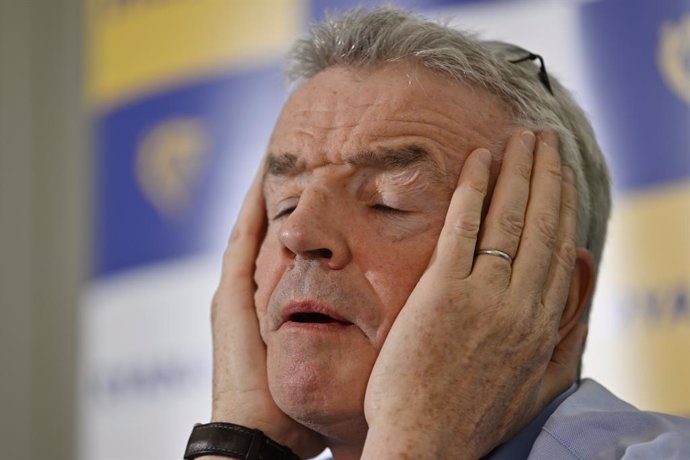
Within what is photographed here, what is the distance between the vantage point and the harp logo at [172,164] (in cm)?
268

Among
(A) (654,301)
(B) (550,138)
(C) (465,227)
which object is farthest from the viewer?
(A) (654,301)

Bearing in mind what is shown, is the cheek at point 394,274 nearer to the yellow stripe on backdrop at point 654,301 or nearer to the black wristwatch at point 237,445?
the black wristwatch at point 237,445

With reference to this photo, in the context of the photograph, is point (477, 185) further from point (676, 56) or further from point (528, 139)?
point (676, 56)

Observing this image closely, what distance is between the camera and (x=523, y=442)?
1345 mm

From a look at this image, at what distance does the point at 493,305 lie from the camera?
1281 mm

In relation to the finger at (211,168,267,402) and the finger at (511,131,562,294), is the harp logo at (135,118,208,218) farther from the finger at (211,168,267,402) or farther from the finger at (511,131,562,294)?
the finger at (511,131,562,294)

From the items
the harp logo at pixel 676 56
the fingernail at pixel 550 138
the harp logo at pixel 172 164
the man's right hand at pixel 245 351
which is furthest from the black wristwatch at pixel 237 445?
the harp logo at pixel 172 164

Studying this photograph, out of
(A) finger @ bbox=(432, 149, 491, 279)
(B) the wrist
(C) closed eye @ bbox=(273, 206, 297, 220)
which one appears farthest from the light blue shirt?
(C) closed eye @ bbox=(273, 206, 297, 220)

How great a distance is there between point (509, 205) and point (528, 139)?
12 cm

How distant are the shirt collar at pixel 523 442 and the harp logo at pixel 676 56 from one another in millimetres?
883

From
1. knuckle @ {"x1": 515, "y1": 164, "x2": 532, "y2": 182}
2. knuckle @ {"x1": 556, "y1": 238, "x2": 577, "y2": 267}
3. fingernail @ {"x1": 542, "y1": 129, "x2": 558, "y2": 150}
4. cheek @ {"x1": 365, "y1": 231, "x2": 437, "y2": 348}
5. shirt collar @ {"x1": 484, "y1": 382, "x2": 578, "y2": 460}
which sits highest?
fingernail @ {"x1": 542, "y1": 129, "x2": 558, "y2": 150}

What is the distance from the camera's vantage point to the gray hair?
1.44 metres

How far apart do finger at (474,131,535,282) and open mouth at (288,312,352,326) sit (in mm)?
197

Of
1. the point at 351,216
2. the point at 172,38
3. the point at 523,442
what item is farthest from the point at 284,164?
the point at 172,38
